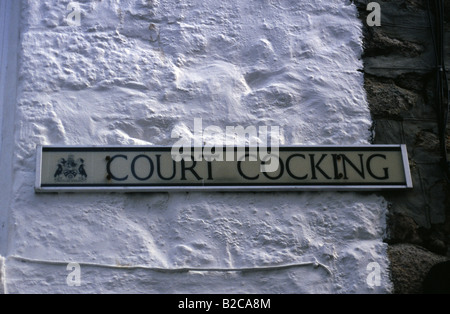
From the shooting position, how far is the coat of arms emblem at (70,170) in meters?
3.22

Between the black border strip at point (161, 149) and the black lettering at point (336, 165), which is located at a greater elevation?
the black border strip at point (161, 149)

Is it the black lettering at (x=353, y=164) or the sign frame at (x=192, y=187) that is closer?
the sign frame at (x=192, y=187)

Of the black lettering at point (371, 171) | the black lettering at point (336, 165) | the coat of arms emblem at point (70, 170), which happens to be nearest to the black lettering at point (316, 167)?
the black lettering at point (336, 165)

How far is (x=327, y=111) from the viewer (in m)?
3.48

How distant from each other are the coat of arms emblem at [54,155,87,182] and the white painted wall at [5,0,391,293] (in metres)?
0.07

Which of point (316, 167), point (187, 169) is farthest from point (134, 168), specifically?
point (316, 167)

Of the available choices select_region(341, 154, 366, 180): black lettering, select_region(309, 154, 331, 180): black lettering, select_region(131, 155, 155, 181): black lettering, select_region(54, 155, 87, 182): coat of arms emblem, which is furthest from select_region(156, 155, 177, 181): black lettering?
select_region(341, 154, 366, 180): black lettering

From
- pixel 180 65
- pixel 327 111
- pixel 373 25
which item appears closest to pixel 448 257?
pixel 327 111

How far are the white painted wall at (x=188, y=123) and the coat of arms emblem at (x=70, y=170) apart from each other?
71 mm

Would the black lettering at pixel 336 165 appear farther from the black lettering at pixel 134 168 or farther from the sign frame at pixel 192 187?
the black lettering at pixel 134 168

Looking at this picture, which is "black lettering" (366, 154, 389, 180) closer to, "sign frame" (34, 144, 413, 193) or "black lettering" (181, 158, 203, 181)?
"sign frame" (34, 144, 413, 193)

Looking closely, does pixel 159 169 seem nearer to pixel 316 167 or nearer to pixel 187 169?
pixel 187 169

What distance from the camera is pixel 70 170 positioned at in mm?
3242
